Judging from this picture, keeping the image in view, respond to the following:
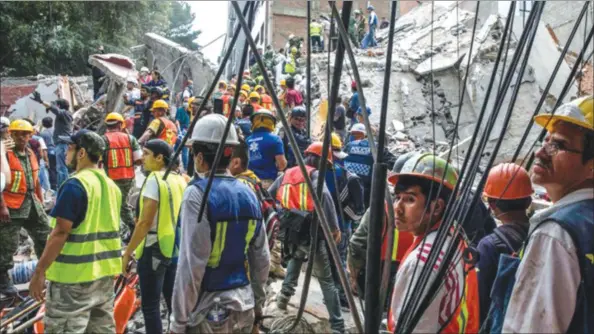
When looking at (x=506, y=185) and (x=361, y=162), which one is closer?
(x=506, y=185)

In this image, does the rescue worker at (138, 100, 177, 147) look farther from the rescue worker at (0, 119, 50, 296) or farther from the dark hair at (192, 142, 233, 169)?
the dark hair at (192, 142, 233, 169)

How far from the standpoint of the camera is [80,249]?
3668 millimetres

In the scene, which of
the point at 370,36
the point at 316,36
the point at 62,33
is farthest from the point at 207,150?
the point at 62,33

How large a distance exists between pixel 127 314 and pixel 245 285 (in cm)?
225

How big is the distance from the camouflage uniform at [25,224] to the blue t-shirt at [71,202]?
2773 millimetres

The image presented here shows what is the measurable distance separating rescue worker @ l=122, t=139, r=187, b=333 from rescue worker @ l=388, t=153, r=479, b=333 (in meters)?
2.24

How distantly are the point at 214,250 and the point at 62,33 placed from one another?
65.1 feet

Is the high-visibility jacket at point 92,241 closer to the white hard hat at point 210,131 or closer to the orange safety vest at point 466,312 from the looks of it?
the white hard hat at point 210,131

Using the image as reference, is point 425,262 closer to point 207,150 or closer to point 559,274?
point 559,274

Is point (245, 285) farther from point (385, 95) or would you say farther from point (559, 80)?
point (559, 80)

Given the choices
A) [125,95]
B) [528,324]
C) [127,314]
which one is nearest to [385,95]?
[528,324]

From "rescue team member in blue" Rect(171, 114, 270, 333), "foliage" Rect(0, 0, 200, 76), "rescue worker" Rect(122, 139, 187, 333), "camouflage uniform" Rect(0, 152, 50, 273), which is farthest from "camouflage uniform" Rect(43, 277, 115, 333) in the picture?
"foliage" Rect(0, 0, 200, 76)

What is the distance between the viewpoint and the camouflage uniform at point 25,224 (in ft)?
19.4

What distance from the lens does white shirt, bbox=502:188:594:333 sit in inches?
62.8
